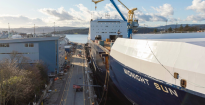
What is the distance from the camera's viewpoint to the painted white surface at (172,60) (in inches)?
192

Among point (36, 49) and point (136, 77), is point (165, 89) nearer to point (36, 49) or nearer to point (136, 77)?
point (136, 77)

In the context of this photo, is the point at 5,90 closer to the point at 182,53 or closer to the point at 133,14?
the point at 182,53

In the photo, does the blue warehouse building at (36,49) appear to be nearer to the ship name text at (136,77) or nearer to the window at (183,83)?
the ship name text at (136,77)

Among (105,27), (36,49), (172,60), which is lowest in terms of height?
(36,49)

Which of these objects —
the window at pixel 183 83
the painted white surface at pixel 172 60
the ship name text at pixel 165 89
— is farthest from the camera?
the ship name text at pixel 165 89

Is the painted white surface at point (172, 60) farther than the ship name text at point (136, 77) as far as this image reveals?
No

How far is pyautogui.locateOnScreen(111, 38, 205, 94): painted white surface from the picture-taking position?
4875 millimetres

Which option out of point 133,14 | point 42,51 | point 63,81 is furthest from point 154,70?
point 133,14

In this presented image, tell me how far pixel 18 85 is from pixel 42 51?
41.4 feet

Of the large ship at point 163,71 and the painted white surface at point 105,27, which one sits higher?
the painted white surface at point 105,27

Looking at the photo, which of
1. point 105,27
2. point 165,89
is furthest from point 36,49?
point 165,89

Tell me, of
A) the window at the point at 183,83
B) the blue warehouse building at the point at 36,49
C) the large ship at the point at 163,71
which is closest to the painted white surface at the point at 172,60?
the large ship at the point at 163,71

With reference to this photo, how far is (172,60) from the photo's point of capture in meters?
5.68

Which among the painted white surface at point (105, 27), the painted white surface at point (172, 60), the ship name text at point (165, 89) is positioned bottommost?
the ship name text at point (165, 89)
